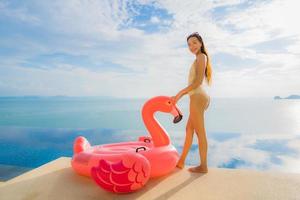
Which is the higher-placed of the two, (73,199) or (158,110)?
(158,110)

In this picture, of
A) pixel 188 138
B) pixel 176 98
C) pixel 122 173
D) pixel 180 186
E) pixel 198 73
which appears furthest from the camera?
pixel 188 138

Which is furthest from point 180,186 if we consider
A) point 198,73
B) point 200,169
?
point 198,73

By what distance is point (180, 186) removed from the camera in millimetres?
2875

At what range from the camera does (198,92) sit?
3229 mm

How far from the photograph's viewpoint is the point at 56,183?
3072 millimetres

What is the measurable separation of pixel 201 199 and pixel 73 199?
3.86ft

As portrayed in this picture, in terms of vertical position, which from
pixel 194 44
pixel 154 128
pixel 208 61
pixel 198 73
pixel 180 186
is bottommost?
pixel 180 186

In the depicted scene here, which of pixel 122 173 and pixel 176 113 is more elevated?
pixel 176 113

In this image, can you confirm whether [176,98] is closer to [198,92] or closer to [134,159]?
[198,92]

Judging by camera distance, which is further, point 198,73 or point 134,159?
point 198,73

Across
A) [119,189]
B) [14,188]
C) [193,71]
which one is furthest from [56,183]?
[193,71]

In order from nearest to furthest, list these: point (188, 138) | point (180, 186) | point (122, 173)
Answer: point (122, 173), point (180, 186), point (188, 138)

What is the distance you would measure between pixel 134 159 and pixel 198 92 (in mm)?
1163

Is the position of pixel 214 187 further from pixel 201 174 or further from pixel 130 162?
pixel 130 162
